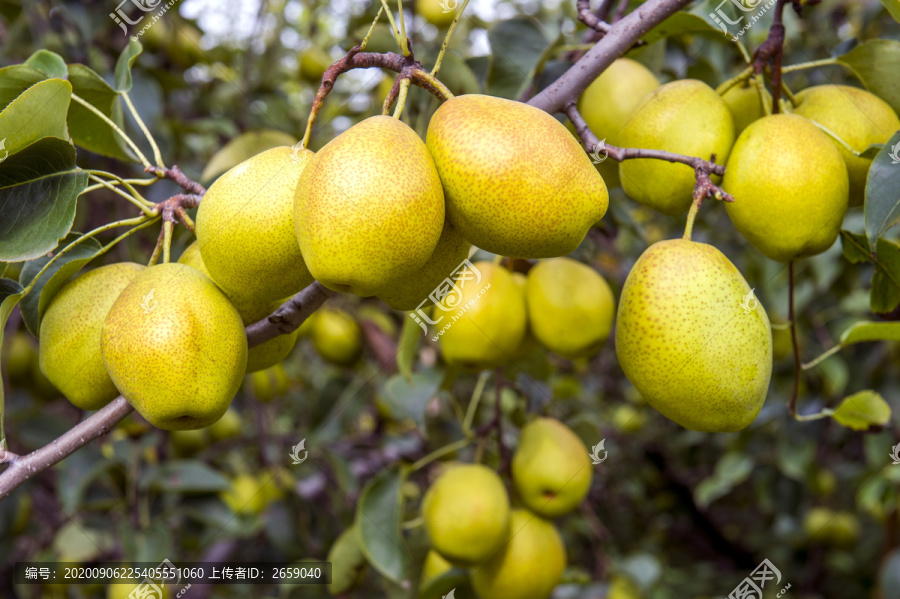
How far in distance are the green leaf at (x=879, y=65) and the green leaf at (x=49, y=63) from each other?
1513 mm

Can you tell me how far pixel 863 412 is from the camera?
1426mm

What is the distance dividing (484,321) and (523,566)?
635mm

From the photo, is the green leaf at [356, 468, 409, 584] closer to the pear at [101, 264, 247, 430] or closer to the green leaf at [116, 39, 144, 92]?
the pear at [101, 264, 247, 430]

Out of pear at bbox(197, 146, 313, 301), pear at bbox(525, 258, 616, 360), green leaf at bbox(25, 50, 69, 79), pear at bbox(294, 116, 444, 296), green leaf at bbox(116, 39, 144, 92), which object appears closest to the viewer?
pear at bbox(294, 116, 444, 296)

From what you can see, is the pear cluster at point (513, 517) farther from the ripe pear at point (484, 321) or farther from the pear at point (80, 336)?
the pear at point (80, 336)

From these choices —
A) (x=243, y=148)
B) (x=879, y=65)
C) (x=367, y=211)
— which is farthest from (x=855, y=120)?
(x=243, y=148)

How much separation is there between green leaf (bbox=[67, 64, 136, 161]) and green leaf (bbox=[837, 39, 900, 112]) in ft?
4.81

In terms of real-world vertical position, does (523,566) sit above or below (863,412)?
below

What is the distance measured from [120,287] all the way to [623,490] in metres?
4.41

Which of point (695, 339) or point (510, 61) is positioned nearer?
point (695, 339)

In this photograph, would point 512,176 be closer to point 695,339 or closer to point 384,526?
point 695,339

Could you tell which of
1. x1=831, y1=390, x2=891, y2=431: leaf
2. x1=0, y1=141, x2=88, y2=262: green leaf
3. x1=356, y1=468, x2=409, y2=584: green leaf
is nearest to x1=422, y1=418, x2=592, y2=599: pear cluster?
x1=356, y1=468, x2=409, y2=584: green leaf

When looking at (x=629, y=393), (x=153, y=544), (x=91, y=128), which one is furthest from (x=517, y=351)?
(x=629, y=393)

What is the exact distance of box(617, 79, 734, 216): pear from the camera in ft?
3.81
